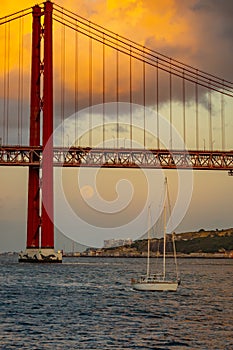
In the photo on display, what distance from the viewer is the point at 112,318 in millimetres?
37375

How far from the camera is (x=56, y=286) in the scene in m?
58.0

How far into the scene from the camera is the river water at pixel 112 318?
3028 cm

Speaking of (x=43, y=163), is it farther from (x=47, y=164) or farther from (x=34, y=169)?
(x=34, y=169)

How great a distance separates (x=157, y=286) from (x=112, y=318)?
15942mm

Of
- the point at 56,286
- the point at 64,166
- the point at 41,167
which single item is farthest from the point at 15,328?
the point at 64,166

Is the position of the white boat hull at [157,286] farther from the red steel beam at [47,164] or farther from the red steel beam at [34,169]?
the red steel beam at [34,169]

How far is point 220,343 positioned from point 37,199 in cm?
5104

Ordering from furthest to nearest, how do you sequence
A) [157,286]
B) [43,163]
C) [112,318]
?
[43,163] → [157,286] → [112,318]

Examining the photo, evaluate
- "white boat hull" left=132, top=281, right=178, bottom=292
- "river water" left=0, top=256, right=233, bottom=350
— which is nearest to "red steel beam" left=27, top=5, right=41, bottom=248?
"river water" left=0, top=256, right=233, bottom=350

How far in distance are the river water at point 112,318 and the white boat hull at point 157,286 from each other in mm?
562

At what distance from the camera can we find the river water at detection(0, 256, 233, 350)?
99.3 feet

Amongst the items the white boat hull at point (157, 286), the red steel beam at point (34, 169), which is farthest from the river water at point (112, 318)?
the red steel beam at point (34, 169)

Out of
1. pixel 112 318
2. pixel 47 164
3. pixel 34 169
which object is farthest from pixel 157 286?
pixel 34 169

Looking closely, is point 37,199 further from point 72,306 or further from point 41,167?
point 72,306
